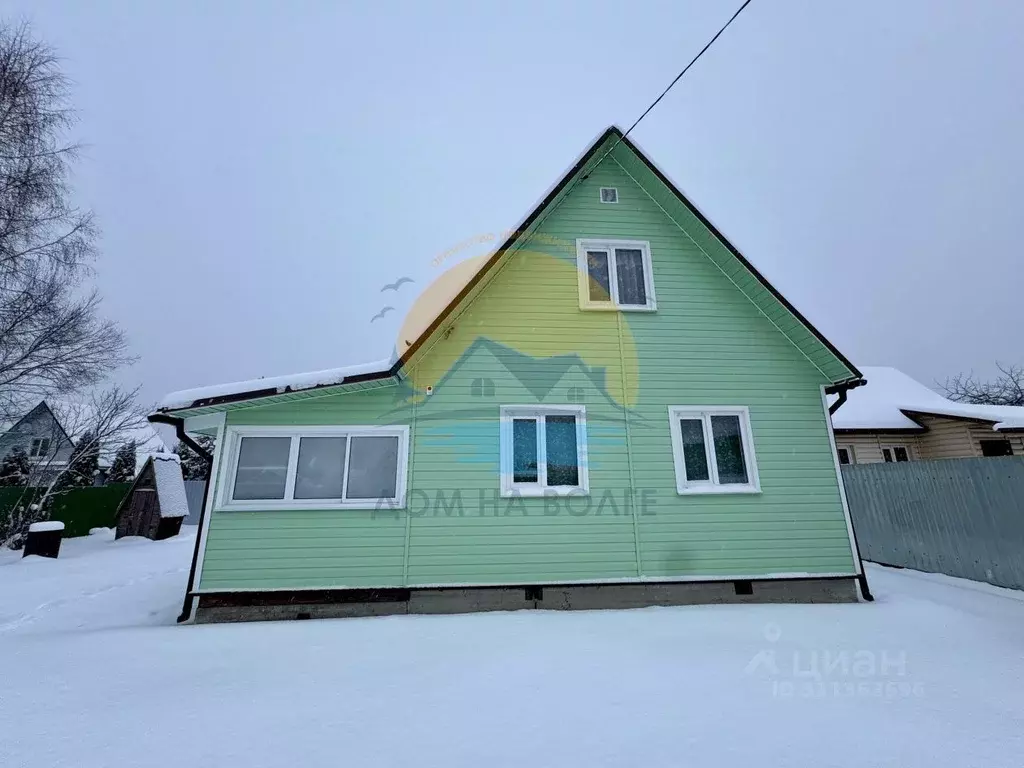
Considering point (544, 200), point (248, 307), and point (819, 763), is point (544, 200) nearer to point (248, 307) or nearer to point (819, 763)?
point (819, 763)

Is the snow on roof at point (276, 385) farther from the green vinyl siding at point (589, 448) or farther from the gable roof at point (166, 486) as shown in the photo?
the gable roof at point (166, 486)

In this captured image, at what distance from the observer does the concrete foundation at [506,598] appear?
20.6 feet

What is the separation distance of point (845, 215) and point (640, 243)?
109m

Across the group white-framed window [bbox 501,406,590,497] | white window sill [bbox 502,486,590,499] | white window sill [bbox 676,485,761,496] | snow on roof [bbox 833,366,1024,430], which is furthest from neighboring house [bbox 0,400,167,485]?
snow on roof [bbox 833,366,1024,430]

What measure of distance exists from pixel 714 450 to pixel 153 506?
65.5ft

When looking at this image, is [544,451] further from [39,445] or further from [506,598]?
[39,445]

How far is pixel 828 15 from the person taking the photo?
28.1 ft

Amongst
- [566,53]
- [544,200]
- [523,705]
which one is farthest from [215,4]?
[523,705]

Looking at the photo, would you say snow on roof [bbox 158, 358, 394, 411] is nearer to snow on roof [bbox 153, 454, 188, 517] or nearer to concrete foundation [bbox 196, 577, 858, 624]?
concrete foundation [bbox 196, 577, 858, 624]

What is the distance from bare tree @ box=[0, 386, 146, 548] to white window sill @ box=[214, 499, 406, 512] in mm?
12991

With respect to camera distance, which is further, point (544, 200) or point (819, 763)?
point (544, 200)

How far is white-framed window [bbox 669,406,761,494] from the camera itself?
716cm

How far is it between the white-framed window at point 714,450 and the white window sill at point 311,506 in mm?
4482

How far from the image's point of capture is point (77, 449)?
17766mm
